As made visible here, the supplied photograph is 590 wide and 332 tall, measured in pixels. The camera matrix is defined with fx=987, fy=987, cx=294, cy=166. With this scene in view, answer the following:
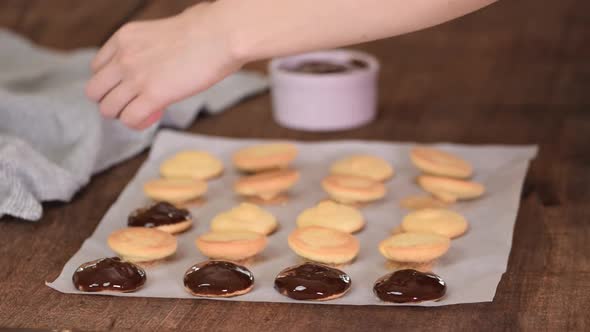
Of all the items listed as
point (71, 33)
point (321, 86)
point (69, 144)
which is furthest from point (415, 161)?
point (71, 33)

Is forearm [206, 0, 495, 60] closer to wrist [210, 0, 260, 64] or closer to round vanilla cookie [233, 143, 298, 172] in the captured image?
wrist [210, 0, 260, 64]

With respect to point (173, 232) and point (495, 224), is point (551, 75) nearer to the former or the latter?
point (495, 224)

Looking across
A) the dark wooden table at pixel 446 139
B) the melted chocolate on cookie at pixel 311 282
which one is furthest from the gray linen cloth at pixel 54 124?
the melted chocolate on cookie at pixel 311 282

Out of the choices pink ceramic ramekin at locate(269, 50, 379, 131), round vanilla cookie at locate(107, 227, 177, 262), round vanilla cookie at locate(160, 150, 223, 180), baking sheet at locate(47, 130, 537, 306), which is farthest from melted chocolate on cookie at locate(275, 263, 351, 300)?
pink ceramic ramekin at locate(269, 50, 379, 131)

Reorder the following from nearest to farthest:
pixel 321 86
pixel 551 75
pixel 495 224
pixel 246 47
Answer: pixel 246 47 < pixel 495 224 < pixel 321 86 < pixel 551 75

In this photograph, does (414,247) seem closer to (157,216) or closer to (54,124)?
(157,216)

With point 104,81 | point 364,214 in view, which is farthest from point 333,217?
point 104,81

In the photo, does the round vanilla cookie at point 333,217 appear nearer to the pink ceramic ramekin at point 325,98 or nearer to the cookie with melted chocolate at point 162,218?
the cookie with melted chocolate at point 162,218
